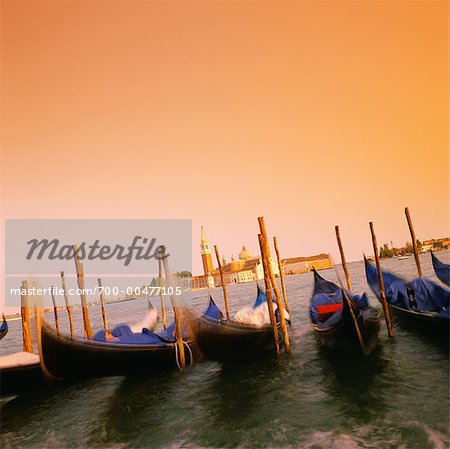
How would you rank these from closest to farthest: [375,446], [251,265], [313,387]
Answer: [375,446] → [313,387] → [251,265]

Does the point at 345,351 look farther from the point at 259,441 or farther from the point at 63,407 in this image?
the point at 63,407

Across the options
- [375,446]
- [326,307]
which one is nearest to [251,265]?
[326,307]

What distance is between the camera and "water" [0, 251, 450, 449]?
13.7 ft

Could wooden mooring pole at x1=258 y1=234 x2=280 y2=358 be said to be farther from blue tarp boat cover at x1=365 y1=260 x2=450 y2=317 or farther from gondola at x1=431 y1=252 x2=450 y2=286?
gondola at x1=431 y1=252 x2=450 y2=286

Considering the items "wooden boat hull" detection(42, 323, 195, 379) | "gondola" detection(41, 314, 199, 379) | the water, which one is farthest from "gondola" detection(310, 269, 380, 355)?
"wooden boat hull" detection(42, 323, 195, 379)

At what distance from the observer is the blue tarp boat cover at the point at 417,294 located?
709 cm

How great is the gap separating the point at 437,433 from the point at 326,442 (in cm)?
127

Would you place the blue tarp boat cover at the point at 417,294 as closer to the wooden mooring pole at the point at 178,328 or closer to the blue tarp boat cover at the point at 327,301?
the blue tarp boat cover at the point at 327,301

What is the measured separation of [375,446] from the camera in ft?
12.4

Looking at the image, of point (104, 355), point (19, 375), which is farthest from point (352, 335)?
point (19, 375)

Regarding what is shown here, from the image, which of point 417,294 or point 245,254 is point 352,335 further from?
point 245,254

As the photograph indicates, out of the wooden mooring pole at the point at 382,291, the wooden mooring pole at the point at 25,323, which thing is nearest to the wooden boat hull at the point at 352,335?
the wooden mooring pole at the point at 382,291

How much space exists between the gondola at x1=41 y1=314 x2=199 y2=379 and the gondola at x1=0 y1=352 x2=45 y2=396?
0.78 metres

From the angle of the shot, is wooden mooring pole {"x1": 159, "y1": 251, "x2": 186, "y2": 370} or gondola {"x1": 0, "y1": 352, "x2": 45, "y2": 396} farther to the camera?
wooden mooring pole {"x1": 159, "y1": 251, "x2": 186, "y2": 370}
